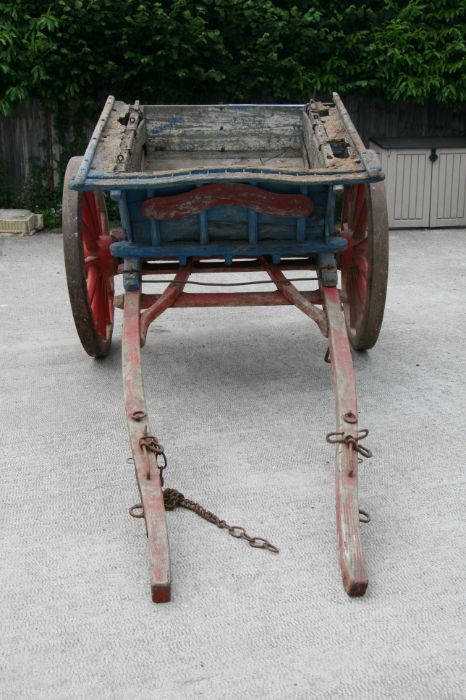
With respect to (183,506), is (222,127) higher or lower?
higher

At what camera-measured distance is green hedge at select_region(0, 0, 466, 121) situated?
761cm

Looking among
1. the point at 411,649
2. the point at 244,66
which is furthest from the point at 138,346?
the point at 244,66

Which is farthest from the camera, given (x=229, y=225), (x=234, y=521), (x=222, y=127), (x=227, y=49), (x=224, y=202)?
(x=227, y=49)

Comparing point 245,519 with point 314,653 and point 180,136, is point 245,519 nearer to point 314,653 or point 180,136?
point 314,653

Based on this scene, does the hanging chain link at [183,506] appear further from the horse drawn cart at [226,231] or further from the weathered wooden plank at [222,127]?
the weathered wooden plank at [222,127]

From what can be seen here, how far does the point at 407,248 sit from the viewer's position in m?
7.34

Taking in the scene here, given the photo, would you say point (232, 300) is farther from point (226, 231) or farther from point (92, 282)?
point (92, 282)

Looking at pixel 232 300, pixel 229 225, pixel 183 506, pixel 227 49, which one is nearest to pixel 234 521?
pixel 183 506

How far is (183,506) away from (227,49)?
594 cm

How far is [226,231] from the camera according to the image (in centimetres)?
360

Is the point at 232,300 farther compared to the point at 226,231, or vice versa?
the point at 232,300

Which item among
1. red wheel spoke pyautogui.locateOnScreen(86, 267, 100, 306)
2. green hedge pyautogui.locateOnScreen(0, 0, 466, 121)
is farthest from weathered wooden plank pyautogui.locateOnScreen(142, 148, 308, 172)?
green hedge pyautogui.locateOnScreen(0, 0, 466, 121)

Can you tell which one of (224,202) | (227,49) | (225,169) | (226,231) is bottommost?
(226,231)

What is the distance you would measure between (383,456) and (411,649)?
1.21 meters
